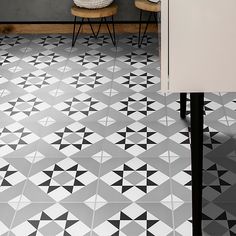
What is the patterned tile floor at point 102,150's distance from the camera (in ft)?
10.5

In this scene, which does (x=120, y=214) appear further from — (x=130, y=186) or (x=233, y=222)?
(x=233, y=222)

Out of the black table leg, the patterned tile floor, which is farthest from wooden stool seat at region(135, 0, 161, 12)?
the black table leg

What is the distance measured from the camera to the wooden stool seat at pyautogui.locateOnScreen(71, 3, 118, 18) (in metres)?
5.45

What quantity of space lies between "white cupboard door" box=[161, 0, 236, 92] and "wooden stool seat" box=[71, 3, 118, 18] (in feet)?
10.9

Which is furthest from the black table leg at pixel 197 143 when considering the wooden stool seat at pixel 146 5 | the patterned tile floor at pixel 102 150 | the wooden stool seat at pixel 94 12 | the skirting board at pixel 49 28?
the skirting board at pixel 49 28

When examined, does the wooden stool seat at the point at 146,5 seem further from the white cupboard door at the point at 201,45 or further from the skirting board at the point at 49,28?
the white cupboard door at the point at 201,45

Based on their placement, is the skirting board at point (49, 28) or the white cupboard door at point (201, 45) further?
the skirting board at point (49, 28)

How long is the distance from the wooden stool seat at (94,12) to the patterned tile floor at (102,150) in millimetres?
407

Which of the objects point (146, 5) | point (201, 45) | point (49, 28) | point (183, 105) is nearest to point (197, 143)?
point (201, 45)

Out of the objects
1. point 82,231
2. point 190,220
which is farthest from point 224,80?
point 82,231

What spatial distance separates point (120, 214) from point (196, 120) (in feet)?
3.13

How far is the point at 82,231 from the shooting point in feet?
10.2

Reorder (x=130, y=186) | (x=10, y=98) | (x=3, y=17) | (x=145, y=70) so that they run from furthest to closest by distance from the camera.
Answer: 1. (x=3, y=17)
2. (x=145, y=70)
3. (x=10, y=98)
4. (x=130, y=186)

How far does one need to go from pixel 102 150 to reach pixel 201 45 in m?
1.82
